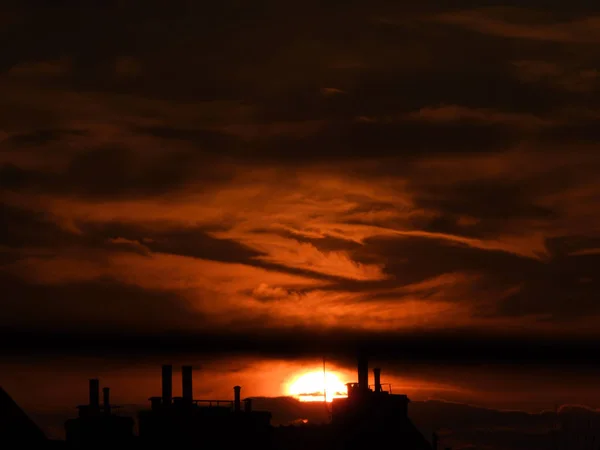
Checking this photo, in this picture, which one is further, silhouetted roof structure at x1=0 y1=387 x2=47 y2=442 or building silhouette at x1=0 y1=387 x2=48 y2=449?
building silhouette at x1=0 y1=387 x2=48 y2=449

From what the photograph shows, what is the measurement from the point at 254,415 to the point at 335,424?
344cm

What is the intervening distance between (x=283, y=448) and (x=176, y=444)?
15.7 ft

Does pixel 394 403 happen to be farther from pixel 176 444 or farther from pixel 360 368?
pixel 176 444

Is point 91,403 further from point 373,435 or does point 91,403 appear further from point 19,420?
point 373,435

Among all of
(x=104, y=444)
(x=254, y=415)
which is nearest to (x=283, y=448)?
(x=254, y=415)

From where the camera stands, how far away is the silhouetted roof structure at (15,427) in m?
69.8

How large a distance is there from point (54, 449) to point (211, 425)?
19.7 feet

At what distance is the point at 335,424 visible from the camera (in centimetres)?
7462

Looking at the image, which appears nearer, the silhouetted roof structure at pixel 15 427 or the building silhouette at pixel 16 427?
the silhouetted roof structure at pixel 15 427

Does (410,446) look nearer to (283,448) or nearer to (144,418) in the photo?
(283,448)

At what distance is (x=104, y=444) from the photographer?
71812 millimetres

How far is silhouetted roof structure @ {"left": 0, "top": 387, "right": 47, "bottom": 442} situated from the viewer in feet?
229

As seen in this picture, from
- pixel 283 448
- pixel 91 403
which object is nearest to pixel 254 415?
pixel 283 448

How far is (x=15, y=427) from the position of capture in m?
70.6
